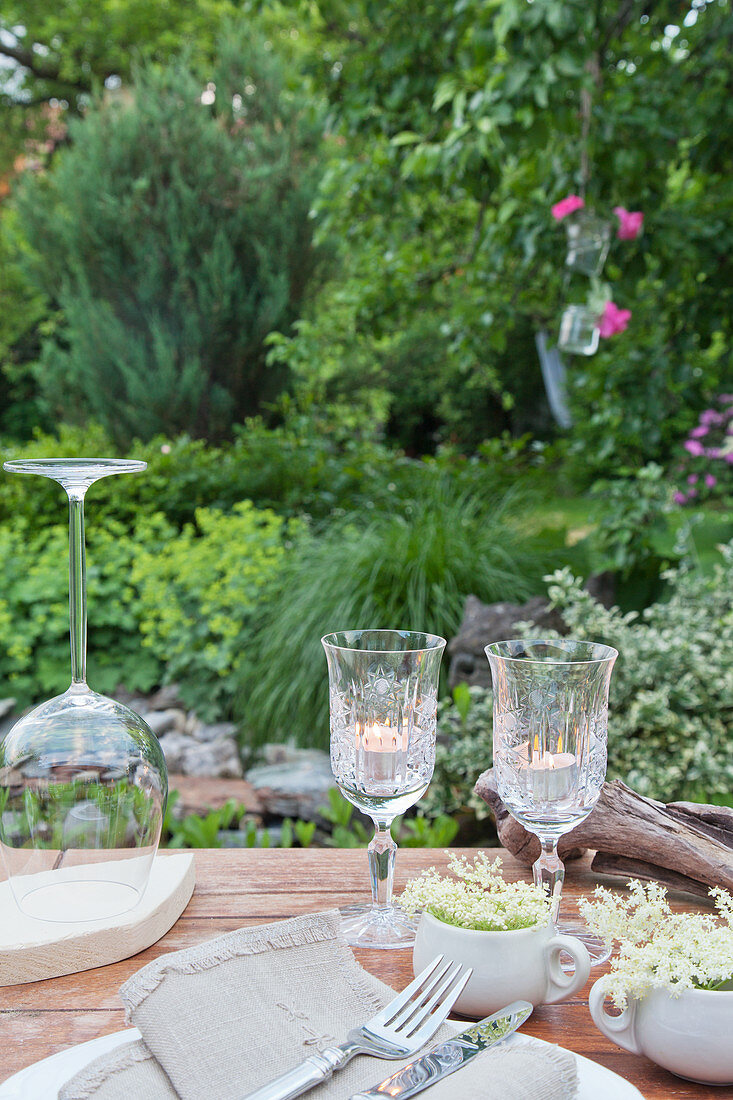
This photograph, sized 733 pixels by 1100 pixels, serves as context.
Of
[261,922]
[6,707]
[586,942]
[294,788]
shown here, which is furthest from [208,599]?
[586,942]

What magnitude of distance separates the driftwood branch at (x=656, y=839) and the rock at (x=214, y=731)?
2.40 metres

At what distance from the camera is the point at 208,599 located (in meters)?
3.54

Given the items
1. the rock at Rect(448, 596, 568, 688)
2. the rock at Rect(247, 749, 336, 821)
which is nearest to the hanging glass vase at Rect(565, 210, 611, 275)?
the rock at Rect(448, 596, 568, 688)

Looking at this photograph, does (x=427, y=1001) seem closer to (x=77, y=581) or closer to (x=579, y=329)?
(x=77, y=581)

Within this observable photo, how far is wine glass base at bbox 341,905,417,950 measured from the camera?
88 centimetres

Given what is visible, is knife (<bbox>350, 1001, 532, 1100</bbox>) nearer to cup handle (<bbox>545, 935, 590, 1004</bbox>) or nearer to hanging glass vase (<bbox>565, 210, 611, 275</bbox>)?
cup handle (<bbox>545, 935, 590, 1004</bbox>)

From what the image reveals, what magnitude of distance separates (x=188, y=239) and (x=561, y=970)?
5.55m

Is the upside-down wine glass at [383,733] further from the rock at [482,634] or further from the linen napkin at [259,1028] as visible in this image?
the rock at [482,634]

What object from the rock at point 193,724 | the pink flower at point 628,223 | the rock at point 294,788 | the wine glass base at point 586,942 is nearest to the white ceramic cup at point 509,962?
the wine glass base at point 586,942

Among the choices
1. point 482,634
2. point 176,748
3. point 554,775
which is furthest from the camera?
point 176,748

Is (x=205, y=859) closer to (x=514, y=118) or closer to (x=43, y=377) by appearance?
(x=514, y=118)

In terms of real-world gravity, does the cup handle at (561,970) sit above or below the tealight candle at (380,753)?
below

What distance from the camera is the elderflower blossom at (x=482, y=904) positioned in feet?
2.43

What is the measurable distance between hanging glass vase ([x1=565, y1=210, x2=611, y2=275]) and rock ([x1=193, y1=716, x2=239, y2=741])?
204 cm
